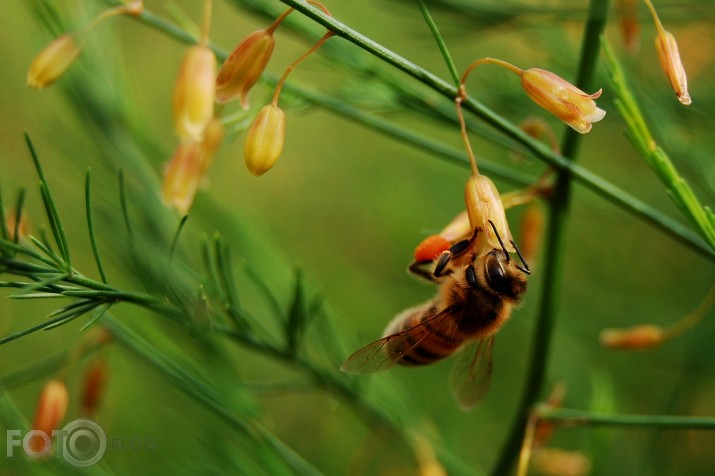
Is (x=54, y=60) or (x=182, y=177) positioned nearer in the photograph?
(x=54, y=60)

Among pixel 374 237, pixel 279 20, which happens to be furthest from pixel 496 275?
pixel 374 237

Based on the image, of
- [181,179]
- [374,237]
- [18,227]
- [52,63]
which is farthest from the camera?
[374,237]

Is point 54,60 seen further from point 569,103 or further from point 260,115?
point 569,103

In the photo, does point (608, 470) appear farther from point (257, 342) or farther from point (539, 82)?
point (539, 82)

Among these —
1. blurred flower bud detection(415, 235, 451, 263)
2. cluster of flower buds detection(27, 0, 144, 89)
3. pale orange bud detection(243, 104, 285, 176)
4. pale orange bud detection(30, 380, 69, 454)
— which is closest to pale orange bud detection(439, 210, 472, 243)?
blurred flower bud detection(415, 235, 451, 263)

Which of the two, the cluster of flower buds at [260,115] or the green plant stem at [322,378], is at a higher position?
the cluster of flower buds at [260,115]

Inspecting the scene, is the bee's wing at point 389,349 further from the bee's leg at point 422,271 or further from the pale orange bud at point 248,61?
the pale orange bud at point 248,61

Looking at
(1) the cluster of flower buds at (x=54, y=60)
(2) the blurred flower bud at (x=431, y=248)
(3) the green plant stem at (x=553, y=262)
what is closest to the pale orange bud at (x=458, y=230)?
(2) the blurred flower bud at (x=431, y=248)

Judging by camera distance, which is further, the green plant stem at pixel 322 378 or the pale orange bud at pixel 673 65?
the green plant stem at pixel 322 378
